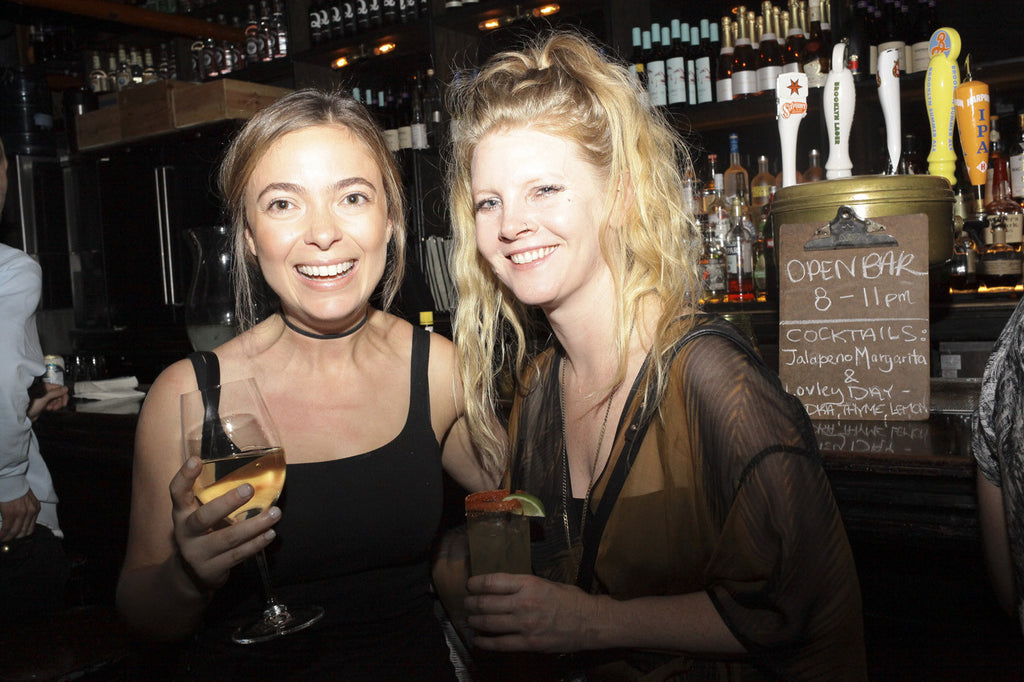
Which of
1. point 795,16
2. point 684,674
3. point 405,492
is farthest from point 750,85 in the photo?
Answer: point 684,674

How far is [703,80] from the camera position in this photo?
318 cm

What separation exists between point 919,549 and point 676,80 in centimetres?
225

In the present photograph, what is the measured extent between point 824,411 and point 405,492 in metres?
0.86

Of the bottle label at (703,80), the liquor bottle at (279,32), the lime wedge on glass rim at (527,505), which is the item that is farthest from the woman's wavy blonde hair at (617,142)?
the liquor bottle at (279,32)

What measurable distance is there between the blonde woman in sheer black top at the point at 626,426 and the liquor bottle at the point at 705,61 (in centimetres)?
194

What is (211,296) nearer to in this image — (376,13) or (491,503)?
(491,503)

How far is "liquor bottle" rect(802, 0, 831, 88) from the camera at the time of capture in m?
2.87

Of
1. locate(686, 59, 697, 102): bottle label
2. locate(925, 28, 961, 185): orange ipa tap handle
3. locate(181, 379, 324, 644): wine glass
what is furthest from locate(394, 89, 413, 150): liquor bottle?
locate(181, 379, 324, 644): wine glass

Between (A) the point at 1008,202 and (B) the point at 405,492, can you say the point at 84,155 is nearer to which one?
(B) the point at 405,492

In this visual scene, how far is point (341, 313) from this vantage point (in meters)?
1.33

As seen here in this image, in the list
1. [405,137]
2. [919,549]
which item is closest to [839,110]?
[919,549]

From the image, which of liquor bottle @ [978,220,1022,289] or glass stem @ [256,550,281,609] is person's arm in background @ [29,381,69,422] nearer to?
glass stem @ [256,550,281,609]

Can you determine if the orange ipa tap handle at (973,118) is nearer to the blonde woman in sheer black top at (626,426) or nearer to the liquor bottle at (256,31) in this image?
the blonde woman in sheer black top at (626,426)

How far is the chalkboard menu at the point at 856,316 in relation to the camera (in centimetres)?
154
